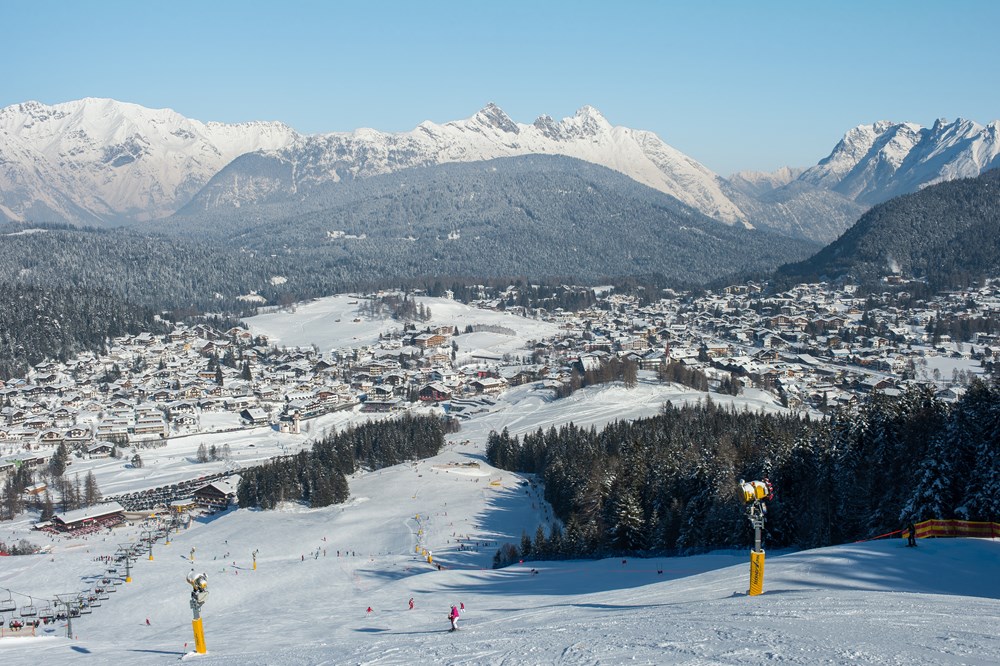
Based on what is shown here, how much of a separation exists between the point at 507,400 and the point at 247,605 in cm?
5026

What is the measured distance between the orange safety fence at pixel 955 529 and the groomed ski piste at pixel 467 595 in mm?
2579

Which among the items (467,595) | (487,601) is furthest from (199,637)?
(467,595)

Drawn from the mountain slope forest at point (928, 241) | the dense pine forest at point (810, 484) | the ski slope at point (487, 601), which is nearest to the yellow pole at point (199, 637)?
the ski slope at point (487, 601)

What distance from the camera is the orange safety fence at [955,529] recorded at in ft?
74.1

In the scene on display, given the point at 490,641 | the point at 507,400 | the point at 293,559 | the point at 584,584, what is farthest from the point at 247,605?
the point at 507,400

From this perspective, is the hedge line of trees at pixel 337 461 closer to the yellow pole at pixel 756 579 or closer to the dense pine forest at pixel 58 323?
the yellow pole at pixel 756 579

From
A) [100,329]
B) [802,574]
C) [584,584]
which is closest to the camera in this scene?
[802,574]

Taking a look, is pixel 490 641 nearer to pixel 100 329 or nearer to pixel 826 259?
pixel 100 329

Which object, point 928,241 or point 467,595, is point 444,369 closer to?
point 467,595

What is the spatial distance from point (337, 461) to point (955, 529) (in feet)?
118

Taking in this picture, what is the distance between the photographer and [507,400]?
78.3 metres

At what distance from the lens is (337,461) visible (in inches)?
2068

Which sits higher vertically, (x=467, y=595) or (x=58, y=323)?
(x=58, y=323)

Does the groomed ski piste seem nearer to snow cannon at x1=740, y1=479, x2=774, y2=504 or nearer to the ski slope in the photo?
the ski slope
